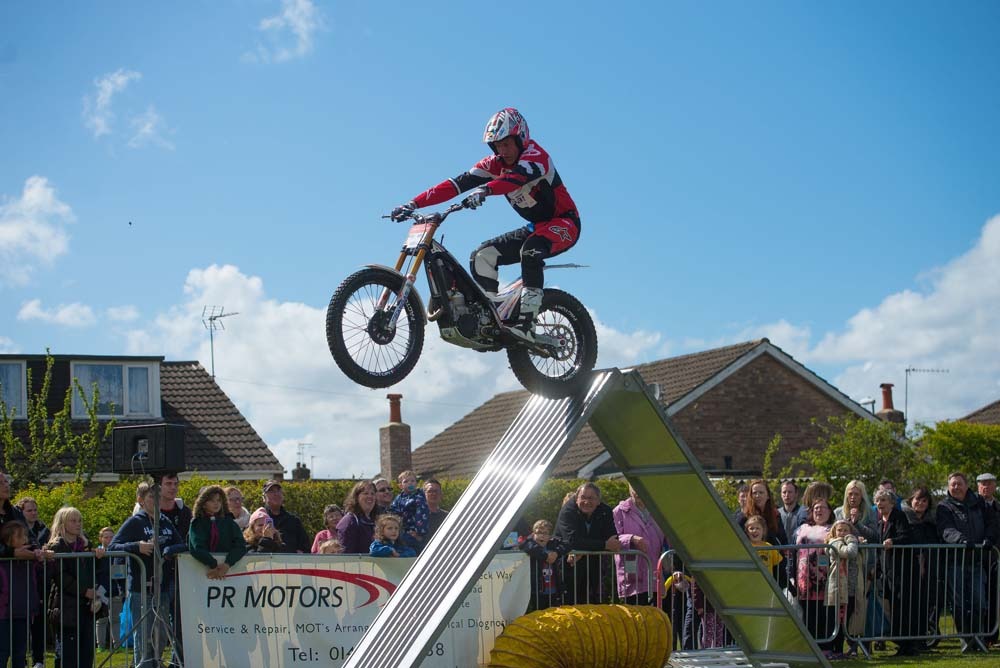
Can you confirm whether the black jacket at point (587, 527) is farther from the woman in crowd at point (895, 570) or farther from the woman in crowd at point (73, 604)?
the woman in crowd at point (73, 604)

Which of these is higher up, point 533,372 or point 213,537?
point 533,372

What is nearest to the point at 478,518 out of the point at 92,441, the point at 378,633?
the point at 378,633

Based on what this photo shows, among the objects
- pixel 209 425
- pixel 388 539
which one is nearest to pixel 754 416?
pixel 209 425

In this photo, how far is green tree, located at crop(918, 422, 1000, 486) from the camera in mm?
27469

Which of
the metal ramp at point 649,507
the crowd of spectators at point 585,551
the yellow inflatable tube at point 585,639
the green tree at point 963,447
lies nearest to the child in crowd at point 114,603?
the crowd of spectators at point 585,551

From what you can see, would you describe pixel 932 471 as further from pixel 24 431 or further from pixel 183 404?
pixel 24 431

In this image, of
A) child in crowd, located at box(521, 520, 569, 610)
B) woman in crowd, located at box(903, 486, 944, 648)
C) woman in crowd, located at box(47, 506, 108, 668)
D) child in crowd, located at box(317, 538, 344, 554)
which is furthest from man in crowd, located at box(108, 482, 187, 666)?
woman in crowd, located at box(903, 486, 944, 648)

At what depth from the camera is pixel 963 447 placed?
27750mm

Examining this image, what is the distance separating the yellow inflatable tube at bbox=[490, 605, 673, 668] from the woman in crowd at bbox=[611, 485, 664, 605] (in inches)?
41.0

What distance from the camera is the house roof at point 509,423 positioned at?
30.1 m

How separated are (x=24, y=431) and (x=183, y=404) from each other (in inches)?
148

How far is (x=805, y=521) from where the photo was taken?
537 inches

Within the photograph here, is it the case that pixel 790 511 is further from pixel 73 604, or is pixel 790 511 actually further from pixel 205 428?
pixel 205 428

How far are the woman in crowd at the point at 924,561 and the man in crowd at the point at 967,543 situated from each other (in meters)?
0.14
